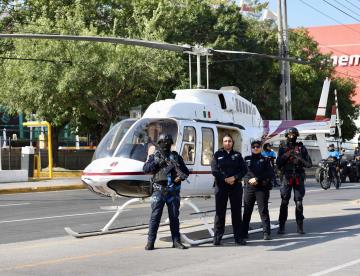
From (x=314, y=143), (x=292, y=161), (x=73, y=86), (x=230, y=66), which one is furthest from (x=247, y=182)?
(x=314, y=143)

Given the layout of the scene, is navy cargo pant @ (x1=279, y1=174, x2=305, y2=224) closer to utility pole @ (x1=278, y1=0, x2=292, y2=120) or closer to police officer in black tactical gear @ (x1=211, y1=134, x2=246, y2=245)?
police officer in black tactical gear @ (x1=211, y1=134, x2=246, y2=245)

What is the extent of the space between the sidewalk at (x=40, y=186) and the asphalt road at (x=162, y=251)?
32.4 ft

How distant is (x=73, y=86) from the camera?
98.7 feet

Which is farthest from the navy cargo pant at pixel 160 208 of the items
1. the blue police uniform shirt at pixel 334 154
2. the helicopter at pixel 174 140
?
the blue police uniform shirt at pixel 334 154

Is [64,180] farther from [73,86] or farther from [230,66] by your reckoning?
[230,66]

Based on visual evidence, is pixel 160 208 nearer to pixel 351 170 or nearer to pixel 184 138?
pixel 184 138

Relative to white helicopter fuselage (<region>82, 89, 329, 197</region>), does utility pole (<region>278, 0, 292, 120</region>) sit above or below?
above

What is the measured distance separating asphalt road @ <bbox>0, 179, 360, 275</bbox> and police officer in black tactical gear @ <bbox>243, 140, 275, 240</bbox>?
1.20 feet

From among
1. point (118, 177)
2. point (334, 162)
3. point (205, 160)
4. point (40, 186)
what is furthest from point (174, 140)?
point (40, 186)

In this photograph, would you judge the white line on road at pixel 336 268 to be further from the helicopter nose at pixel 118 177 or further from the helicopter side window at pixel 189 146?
the helicopter side window at pixel 189 146

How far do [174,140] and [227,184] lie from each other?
1513 mm

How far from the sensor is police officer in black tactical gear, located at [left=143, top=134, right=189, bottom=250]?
1034 centimetres

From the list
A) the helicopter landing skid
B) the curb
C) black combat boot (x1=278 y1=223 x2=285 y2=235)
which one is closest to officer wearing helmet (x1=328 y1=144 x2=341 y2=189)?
the curb

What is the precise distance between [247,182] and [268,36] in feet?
110
